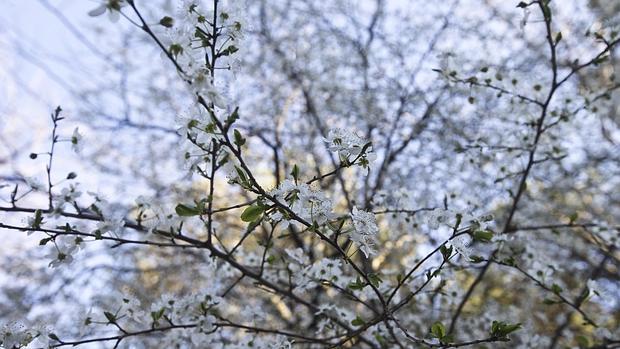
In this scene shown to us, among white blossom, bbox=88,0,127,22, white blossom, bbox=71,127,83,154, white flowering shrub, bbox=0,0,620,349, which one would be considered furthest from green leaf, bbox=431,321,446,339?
white blossom, bbox=71,127,83,154

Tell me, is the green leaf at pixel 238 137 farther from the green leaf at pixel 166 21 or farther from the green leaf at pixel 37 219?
the green leaf at pixel 37 219

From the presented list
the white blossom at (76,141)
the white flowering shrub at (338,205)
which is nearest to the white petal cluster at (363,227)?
the white flowering shrub at (338,205)

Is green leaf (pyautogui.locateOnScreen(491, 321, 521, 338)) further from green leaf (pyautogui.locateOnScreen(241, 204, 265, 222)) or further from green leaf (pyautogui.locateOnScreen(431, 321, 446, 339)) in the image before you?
green leaf (pyautogui.locateOnScreen(241, 204, 265, 222))

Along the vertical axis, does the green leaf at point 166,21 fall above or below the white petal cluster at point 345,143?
above

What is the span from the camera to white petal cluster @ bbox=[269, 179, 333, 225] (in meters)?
1.15

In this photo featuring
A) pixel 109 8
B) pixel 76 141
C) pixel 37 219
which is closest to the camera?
pixel 109 8

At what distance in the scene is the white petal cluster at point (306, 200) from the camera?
1.15m

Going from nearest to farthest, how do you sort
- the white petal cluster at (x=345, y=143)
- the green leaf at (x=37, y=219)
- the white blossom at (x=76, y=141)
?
the white petal cluster at (x=345, y=143) < the green leaf at (x=37, y=219) < the white blossom at (x=76, y=141)

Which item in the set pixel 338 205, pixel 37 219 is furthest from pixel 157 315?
pixel 338 205

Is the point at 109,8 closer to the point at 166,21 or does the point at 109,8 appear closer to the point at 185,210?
the point at 166,21

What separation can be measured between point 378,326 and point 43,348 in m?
1.08

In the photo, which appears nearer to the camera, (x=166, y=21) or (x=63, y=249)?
(x=166, y=21)

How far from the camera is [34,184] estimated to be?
5.21ft

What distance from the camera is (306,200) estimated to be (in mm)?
1162
